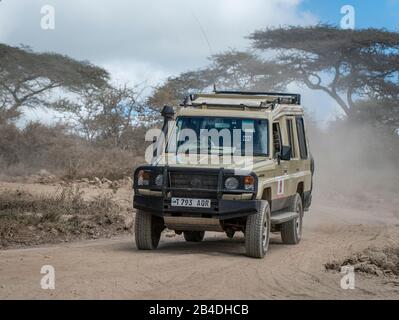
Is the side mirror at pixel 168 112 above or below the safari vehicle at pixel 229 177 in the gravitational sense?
above

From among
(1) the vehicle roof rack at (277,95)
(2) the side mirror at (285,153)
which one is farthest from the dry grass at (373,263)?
(1) the vehicle roof rack at (277,95)

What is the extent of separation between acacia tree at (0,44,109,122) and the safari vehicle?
19.1 m

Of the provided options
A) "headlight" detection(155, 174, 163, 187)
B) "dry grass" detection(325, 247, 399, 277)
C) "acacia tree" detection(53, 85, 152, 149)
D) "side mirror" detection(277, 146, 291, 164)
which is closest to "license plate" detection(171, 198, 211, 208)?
"headlight" detection(155, 174, 163, 187)

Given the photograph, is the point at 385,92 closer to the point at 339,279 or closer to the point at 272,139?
the point at 272,139

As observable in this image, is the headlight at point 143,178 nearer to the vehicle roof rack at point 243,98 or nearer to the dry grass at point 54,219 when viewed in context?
the vehicle roof rack at point 243,98

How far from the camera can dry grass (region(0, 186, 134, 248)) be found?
13320 mm

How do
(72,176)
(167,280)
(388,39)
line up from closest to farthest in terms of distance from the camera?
1. (167,280)
2. (72,176)
3. (388,39)

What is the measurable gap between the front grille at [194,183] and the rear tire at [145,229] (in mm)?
720

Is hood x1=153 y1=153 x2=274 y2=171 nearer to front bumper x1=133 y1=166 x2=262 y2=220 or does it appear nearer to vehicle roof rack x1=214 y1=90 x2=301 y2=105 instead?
front bumper x1=133 y1=166 x2=262 y2=220

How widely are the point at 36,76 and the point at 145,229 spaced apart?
21.2 metres

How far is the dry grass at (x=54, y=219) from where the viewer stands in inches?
524
